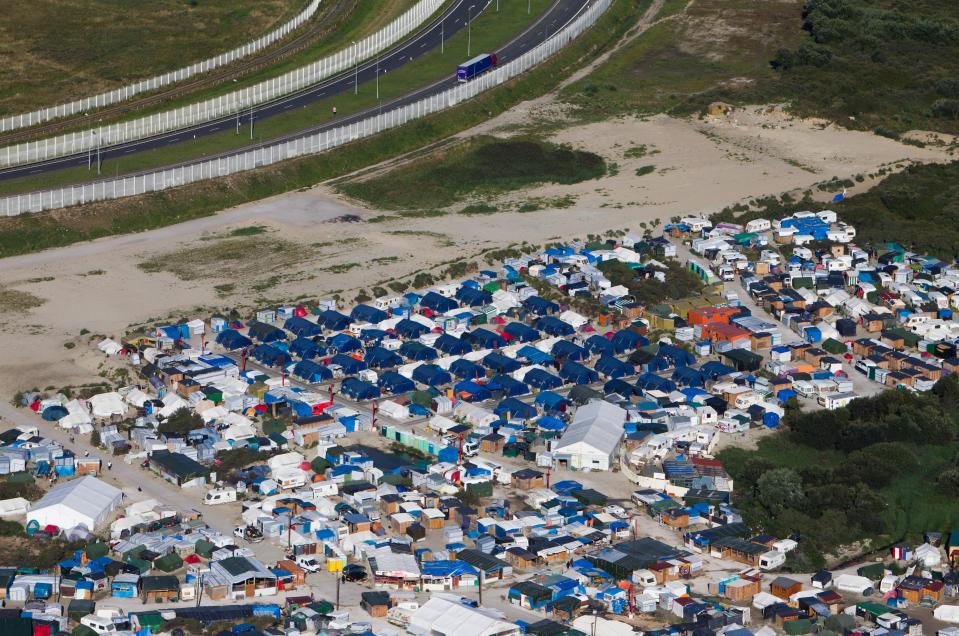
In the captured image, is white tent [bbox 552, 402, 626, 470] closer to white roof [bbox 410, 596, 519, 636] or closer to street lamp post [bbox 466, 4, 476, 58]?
white roof [bbox 410, 596, 519, 636]

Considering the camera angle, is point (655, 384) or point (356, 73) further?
point (356, 73)

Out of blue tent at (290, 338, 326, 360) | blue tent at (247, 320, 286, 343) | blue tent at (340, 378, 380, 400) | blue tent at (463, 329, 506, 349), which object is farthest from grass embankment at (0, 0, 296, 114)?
blue tent at (340, 378, 380, 400)

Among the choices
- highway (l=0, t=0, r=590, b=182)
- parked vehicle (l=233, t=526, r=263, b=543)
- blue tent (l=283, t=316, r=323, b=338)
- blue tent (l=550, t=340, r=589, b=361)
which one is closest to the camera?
parked vehicle (l=233, t=526, r=263, b=543)

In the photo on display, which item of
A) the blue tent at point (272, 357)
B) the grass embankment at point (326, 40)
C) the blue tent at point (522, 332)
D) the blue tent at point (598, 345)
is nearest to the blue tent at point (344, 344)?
the blue tent at point (272, 357)

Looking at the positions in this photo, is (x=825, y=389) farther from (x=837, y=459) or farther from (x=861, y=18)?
(x=861, y=18)

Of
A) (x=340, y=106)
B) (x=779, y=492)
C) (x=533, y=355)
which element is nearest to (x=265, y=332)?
(x=533, y=355)

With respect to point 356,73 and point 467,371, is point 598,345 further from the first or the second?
point 356,73

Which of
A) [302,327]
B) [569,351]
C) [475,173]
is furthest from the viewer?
[475,173]
